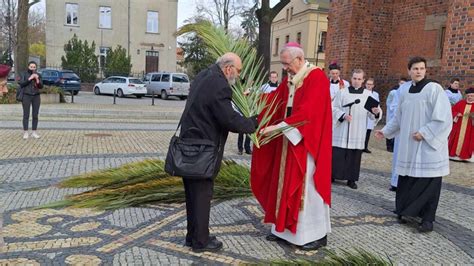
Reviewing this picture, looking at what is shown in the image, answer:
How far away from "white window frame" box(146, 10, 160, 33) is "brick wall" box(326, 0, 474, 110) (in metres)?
26.6

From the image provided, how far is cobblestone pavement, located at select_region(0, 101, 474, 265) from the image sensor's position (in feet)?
12.7

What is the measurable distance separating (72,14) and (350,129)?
37126mm

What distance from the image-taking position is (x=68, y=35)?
38250 mm

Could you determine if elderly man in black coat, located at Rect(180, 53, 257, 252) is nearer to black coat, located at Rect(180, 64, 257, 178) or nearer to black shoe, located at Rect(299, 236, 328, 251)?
black coat, located at Rect(180, 64, 257, 178)

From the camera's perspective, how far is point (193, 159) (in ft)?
12.0

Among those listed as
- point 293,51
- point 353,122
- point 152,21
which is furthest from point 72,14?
point 293,51

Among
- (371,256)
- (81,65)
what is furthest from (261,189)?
(81,65)

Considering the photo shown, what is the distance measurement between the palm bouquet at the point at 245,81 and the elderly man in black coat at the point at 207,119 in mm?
305

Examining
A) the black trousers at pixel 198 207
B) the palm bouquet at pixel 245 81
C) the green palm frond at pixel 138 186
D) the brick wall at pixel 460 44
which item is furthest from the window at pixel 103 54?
the black trousers at pixel 198 207

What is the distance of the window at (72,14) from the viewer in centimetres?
3803

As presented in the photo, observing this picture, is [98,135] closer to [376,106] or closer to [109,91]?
[376,106]

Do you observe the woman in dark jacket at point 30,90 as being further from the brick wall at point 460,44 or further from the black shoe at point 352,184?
the brick wall at point 460,44

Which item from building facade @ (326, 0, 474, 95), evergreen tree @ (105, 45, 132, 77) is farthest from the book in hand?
evergreen tree @ (105, 45, 132, 77)

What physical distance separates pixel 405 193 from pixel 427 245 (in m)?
0.76
